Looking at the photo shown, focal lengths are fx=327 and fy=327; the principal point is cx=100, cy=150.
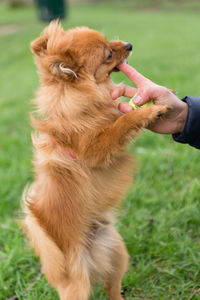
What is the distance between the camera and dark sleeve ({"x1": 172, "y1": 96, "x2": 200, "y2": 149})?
2396mm

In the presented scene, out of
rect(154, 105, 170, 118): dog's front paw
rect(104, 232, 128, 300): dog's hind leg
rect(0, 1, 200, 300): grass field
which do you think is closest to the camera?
rect(154, 105, 170, 118): dog's front paw

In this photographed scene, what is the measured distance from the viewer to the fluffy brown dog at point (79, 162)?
2.34m

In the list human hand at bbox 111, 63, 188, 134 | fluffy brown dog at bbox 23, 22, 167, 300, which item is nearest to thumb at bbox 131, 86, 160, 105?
human hand at bbox 111, 63, 188, 134

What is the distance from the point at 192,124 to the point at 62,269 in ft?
4.61

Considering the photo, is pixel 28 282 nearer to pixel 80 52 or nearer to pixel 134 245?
pixel 134 245

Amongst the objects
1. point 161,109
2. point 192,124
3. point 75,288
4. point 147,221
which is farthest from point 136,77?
point 75,288

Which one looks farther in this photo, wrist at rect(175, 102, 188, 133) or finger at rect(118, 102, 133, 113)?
finger at rect(118, 102, 133, 113)

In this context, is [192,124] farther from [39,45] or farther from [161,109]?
[39,45]

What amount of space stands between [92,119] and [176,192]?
158 cm

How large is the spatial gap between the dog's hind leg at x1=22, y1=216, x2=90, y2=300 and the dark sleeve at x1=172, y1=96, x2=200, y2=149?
1201mm

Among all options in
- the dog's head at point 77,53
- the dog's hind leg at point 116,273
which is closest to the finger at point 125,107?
the dog's head at point 77,53

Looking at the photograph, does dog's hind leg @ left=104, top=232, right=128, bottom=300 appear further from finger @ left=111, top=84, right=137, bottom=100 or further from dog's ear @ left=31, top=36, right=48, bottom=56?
dog's ear @ left=31, top=36, right=48, bottom=56

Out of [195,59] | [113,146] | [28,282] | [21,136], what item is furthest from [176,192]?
[195,59]

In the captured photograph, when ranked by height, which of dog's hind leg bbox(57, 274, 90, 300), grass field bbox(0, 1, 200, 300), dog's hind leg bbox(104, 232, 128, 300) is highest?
dog's hind leg bbox(57, 274, 90, 300)
